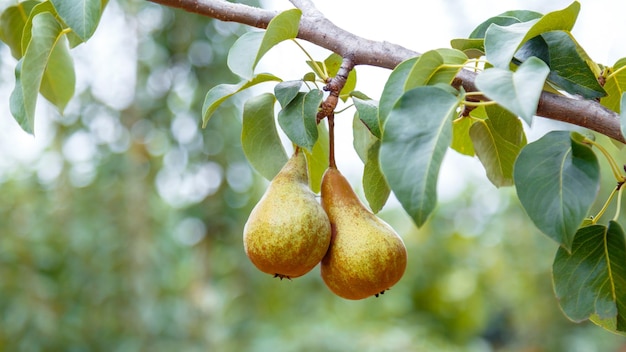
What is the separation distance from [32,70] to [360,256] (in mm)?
350

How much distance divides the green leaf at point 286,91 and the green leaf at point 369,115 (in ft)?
0.18

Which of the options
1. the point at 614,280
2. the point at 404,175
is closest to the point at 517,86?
the point at 404,175

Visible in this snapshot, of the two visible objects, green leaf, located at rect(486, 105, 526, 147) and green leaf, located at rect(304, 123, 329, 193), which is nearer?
green leaf, located at rect(486, 105, 526, 147)

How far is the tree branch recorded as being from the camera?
0.53 metres

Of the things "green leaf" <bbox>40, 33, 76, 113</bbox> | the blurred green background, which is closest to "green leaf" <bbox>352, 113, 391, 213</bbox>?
"green leaf" <bbox>40, 33, 76, 113</bbox>

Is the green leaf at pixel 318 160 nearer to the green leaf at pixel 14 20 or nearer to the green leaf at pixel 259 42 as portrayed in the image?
the green leaf at pixel 259 42

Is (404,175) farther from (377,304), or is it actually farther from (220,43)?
(377,304)

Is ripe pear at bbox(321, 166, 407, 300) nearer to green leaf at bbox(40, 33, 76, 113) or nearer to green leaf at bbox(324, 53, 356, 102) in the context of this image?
green leaf at bbox(324, 53, 356, 102)

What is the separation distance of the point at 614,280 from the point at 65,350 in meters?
2.44

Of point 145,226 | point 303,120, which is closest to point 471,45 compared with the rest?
point 303,120

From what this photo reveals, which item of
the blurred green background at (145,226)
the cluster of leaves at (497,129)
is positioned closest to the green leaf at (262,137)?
the cluster of leaves at (497,129)

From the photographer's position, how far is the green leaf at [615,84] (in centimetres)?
60

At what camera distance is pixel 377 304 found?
3822 mm

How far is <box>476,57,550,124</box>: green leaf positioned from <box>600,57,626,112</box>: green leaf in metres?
0.18
